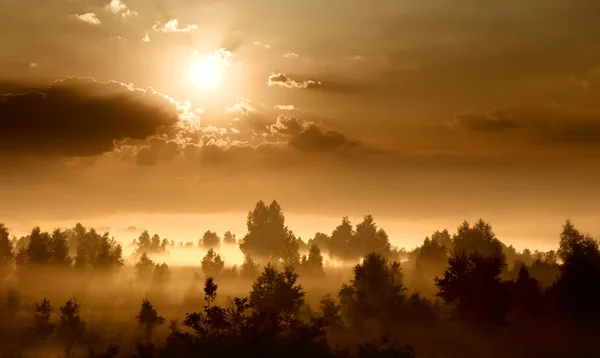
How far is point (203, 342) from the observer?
172 feet

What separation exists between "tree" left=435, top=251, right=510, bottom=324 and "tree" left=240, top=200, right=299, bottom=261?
10615 cm

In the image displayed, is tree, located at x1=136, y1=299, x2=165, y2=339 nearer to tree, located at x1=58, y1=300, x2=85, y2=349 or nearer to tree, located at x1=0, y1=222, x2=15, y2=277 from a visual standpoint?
tree, located at x1=58, y1=300, x2=85, y2=349

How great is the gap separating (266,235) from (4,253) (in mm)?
82113

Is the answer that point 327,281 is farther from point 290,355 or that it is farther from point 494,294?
point 290,355

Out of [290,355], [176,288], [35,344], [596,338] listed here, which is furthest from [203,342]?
[176,288]

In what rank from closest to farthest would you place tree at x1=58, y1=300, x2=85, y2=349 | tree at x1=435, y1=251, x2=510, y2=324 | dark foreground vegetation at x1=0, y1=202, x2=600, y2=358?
dark foreground vegetation at x1=0, y1=202, x2=600, y2=358 < tree at x1=435, y1=251, x2=510, y2=324 < tree at x1=58, y1=300, x2=85, y2=349

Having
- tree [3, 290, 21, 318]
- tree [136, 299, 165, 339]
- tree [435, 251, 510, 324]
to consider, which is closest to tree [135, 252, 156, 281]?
tree [3, 290, 21, 318]

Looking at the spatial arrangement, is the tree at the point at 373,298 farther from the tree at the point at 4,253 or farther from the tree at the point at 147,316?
the tree at the point at 4,253

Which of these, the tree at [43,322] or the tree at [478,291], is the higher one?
the tree at [478,291]

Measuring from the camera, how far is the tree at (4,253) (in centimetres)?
15350

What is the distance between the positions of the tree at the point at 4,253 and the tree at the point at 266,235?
73.0m

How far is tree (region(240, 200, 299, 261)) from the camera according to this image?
18938 centimetres

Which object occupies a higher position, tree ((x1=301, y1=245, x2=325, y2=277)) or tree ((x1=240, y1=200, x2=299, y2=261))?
tree ((x1=240, y1=200, x2=299, y2=261))

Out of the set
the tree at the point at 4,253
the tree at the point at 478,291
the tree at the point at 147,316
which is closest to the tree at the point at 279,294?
the tree at the point at 478,291
